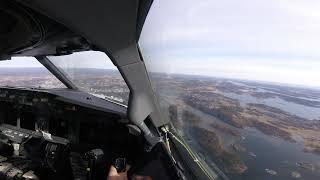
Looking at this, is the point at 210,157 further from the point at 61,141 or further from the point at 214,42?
the point at 61,141

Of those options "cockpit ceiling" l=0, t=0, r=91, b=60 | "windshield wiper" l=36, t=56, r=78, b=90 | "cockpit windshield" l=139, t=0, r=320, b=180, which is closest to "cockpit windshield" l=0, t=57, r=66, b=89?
"windshield wiper" l=36, t=56, r=78, b=90

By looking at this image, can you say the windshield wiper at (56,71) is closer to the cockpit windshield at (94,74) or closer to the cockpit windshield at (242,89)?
the cockpit windshield at (94,74)

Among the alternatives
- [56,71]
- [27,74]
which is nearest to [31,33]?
[56,71]

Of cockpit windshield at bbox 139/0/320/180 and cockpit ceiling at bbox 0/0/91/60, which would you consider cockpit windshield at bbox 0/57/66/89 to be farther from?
cockpit windshield at bbox 139/0/320/180

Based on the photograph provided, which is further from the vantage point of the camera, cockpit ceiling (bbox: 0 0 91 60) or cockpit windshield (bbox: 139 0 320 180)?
cockpit ceiling (bbox: 0 0 91 60)

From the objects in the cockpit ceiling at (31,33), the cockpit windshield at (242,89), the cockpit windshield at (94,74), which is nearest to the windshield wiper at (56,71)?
the cockpit windshield at (94,74)

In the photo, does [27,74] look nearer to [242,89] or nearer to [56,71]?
[56,71]
